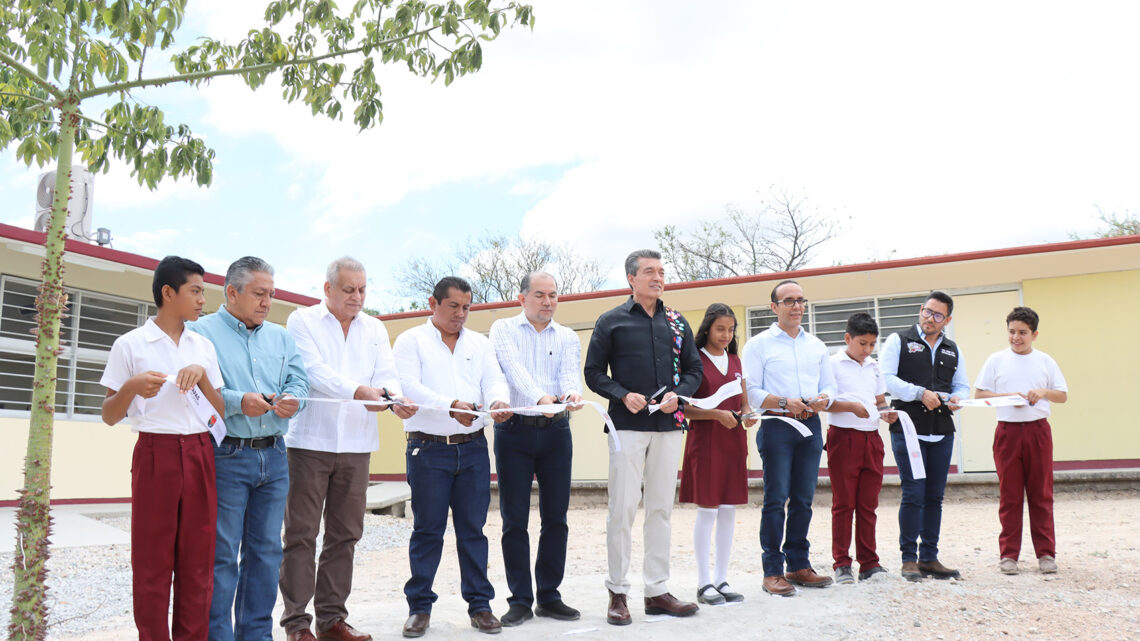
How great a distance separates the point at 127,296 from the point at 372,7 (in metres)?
8.24

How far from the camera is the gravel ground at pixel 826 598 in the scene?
180 inches

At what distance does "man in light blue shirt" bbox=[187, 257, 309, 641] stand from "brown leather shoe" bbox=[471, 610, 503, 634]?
1110 millimetres

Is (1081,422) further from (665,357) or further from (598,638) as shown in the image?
(598,638)

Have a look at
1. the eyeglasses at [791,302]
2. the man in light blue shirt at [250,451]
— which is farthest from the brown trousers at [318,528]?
the eyeglasses at [791,302]

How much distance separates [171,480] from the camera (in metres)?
3.50

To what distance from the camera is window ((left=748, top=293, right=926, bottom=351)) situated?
490 inches

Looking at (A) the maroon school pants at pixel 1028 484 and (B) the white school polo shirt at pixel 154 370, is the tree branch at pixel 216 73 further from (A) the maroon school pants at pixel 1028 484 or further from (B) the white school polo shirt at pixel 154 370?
(A) the maroon school pants at pixel 1028 484

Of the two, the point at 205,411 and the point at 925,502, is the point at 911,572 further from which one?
the point at 205,411

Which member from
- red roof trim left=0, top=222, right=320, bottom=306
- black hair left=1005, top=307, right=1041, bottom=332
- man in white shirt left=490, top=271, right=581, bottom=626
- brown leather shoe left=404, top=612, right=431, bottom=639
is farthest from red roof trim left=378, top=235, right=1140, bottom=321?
brown leather shoe left=404, top=612, right=431, bottom=639

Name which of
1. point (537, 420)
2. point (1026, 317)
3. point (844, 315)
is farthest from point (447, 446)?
point (844, 315)

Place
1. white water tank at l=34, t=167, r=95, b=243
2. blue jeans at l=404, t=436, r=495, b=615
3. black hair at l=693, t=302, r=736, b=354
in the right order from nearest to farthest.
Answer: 1. blue jeans at l=404, t=436, r=495, b=615
2. black hair at l=693, t=302, r=736, b=354
3. white water tank at l=34, t=167, r=95, b=243

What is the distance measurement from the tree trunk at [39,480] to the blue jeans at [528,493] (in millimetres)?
2276

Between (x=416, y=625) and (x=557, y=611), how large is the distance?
34.2 inches

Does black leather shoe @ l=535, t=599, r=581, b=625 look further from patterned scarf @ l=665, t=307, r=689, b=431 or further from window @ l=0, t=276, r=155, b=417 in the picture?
window @ l=0, t=276, r=155, b=417
